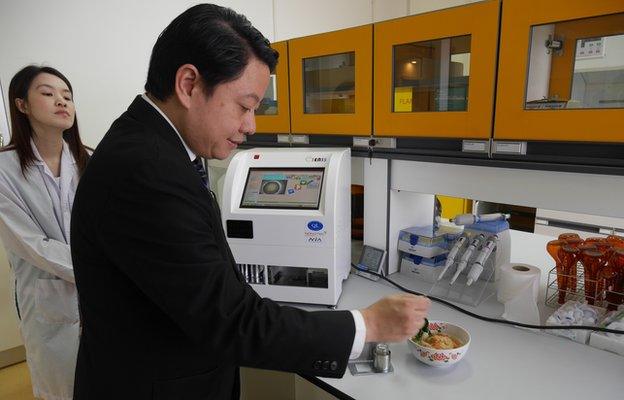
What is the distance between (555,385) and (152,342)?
0.96 meters

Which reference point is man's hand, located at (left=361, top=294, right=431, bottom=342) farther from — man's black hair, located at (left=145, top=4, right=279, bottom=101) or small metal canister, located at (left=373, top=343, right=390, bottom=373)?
man's black hair, located at (left=145, top=4, right=279, bottom=101)

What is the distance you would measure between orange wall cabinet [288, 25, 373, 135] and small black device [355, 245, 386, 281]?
0.49 meters

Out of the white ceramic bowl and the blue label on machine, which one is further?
the blue label on machine

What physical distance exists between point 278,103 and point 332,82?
11.6 inches

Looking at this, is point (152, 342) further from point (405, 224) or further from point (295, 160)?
point (405, 224)

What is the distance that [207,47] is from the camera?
0.70 m

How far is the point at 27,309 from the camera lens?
1.58 meters

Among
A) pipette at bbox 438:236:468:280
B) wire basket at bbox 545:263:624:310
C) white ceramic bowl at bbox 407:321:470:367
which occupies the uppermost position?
pipette at bbox 438:236:468:280

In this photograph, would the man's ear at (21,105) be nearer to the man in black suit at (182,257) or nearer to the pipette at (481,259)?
the man in black suit at (182,257)

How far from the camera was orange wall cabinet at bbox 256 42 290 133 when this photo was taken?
1.80 metres

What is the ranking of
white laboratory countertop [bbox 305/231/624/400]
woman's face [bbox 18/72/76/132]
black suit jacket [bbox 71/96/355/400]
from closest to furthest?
black suit jacket [bbox 71/96/355/400] → white laboratory countertop [bbox 305/231/624/400] → woman's face [bbox 18/72/76/132]

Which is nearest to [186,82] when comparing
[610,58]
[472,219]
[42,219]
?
[610,58]

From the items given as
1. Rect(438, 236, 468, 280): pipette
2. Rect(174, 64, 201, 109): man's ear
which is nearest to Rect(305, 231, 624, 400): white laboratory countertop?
Rect(438, 236, 468, 280): pipette

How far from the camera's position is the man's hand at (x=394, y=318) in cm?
80
